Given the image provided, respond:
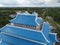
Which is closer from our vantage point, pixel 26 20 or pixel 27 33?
pixel 27 33

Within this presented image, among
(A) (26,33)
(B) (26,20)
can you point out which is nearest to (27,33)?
(A) (26,33)

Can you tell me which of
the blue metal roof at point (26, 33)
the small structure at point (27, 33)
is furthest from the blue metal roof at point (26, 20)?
the blue metal roof at point (26, 33)

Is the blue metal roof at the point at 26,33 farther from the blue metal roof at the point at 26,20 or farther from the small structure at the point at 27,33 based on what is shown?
the blue metal roof at the point at 26,20

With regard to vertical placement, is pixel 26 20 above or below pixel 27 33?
above

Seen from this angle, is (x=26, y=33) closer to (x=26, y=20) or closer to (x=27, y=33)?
(x=27, y=33)

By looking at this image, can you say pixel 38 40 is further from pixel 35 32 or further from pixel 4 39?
pixel 4 39

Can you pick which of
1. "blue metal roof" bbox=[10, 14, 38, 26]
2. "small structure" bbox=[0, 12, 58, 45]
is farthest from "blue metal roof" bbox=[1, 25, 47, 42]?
"blue metal roof" bbox=[10, 14, 38, 26]

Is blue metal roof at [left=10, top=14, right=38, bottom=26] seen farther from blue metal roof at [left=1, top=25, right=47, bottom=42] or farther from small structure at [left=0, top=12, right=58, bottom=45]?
blue metal roof at [left=1, top=25, right=47, bottom=42]

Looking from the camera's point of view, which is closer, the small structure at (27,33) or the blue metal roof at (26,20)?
the small structure at (27,33)

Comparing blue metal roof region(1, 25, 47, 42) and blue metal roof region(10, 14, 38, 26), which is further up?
blue metal roof region(10, 14, 38, 26)
